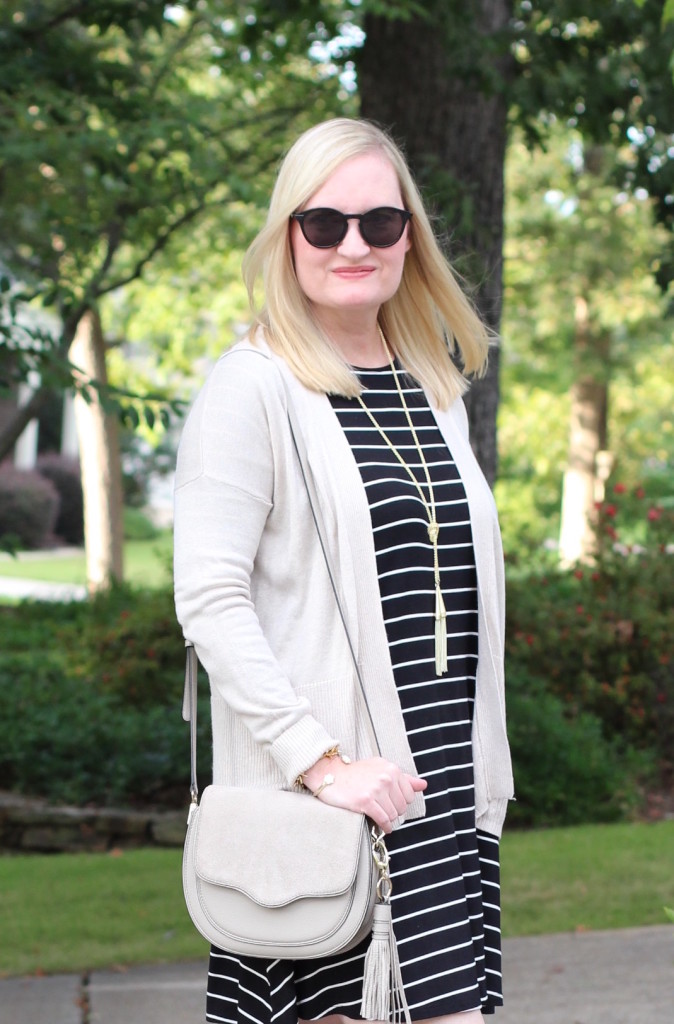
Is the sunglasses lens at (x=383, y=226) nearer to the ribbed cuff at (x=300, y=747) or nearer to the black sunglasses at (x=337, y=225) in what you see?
the black sunglasses at (x=337, y=225)

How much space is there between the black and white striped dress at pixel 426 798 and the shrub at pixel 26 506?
74.6ft

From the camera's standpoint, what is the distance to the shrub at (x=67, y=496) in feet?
89.7

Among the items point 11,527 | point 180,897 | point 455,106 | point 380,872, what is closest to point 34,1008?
point 180,897

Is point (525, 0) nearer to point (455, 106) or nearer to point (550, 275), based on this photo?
point (455, 106)

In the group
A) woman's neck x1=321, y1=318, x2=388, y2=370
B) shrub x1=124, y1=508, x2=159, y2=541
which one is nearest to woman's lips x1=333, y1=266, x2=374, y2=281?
woman's neck x1=321, y1=318, x2=388, y2=370

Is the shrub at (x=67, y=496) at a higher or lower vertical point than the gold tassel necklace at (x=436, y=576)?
higher

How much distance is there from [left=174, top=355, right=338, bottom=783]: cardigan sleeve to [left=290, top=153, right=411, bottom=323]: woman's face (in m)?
0.24

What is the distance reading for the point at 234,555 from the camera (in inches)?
80.6

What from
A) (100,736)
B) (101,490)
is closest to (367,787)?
(100,736)

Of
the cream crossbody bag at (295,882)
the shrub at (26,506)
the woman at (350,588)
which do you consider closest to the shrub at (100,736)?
the woman at (350,588)

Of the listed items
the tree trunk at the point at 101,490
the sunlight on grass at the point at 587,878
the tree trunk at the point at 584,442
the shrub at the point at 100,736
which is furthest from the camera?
the tree trunk at the point at 584,442

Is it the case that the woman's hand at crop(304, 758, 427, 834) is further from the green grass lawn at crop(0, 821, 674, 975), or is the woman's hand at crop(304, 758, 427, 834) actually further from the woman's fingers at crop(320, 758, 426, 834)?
the green grass lawn at crop(0, 821, 674, 975)

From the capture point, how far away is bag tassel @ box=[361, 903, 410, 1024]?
6.63ft

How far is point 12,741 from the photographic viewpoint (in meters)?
7.06
